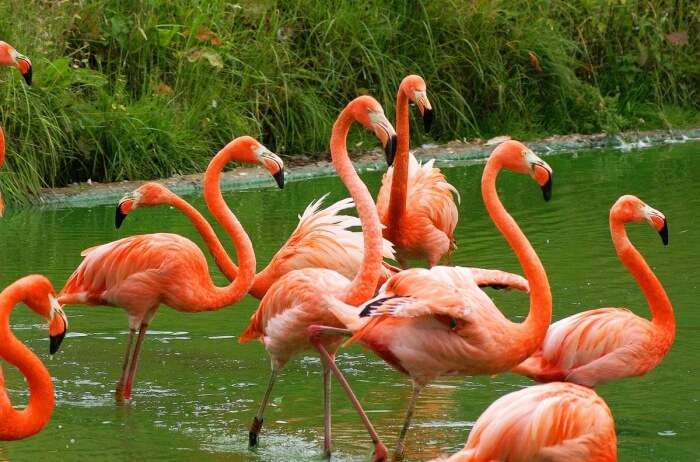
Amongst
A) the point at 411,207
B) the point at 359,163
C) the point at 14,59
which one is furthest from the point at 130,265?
the point at 359,163

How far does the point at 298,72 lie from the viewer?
13000mm

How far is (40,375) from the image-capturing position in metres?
4.69

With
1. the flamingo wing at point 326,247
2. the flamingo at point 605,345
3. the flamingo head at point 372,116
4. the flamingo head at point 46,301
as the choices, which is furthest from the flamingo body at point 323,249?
the flamingo head at point 46,301

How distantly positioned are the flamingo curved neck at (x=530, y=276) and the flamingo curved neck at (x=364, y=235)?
467 millimetres

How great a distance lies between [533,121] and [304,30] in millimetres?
2512

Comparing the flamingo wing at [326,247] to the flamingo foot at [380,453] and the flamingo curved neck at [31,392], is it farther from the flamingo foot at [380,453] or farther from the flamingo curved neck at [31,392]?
the flamingo curved neck at [31,392]

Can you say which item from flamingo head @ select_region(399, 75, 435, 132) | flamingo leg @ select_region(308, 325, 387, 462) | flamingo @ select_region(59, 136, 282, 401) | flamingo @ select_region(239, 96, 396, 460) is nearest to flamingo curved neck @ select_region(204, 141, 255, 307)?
flamingo @ select_region(59, 136, 282, 401)

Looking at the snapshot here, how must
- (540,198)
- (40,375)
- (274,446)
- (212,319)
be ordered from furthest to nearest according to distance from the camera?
1. (540,198)
2. (212,319)
3. (274,446)
4. (40,375)

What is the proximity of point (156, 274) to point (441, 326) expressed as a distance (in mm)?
1680

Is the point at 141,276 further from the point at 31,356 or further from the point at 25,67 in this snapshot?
the point at 25,67

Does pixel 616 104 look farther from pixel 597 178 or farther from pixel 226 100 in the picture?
pixel 226 100

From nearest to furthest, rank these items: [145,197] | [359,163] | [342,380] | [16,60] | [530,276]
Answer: [530,276] < [342,380] < [145,197] < [16,60] < [359,163]

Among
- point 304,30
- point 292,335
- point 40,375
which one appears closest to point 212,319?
point 292,335

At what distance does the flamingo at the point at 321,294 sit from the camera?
5426mm
